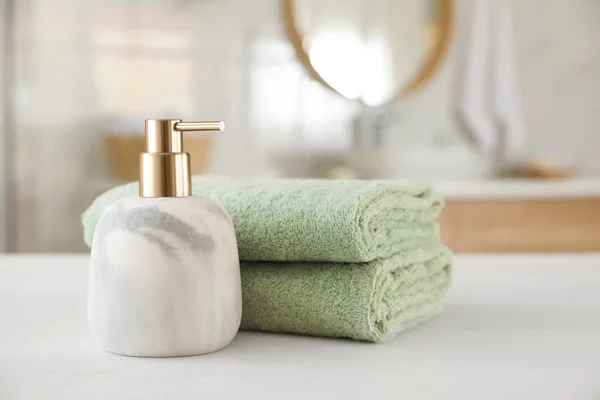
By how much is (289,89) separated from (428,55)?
49 cm

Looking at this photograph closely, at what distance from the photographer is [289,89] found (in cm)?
275

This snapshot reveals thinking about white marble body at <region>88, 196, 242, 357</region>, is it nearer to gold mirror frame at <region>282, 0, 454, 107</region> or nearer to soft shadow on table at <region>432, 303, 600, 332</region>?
soft shadow on table at <region>432, 303, 600, 332</region>

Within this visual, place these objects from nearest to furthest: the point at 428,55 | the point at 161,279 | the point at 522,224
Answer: the point at 161,279, the point at 522,224, the point at 428,55

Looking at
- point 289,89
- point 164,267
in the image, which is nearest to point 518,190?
point 289,89

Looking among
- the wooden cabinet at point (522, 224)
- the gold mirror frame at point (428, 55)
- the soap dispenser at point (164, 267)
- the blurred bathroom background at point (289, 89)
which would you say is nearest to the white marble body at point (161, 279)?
the soap dispenser at point (164, 267)

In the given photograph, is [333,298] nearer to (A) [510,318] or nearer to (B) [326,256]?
(B) [326,256]

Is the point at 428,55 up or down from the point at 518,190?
up

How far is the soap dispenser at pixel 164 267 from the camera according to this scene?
508 mm

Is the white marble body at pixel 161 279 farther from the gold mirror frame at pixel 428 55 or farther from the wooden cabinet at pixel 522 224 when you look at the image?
the gold mirror frame at pixel 428 55

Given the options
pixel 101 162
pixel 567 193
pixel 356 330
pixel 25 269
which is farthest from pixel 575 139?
pixel 356 330

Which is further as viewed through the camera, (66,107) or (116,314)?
(66,107)

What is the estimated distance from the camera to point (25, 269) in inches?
39.4

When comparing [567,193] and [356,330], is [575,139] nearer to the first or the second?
[567,193]

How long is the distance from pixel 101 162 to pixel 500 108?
138 centimetres
